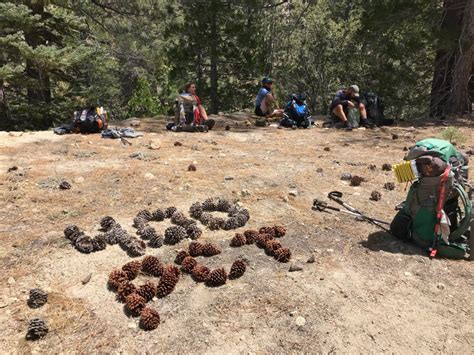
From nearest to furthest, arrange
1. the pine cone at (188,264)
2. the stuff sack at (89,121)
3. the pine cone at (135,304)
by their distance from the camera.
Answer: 1. the pine cone at (135,304)
2. the pine cone at (188,264)
3. the stuff sack at (89,121)

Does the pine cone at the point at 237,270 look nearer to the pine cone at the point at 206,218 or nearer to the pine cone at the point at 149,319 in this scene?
the pine cone at the point at 149,319

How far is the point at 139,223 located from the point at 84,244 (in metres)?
0.65

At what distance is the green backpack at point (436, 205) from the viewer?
372 cm

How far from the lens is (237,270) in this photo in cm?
346

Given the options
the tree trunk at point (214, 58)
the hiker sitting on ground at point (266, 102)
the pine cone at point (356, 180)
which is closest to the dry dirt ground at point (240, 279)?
the pine cone at point (356, 180)

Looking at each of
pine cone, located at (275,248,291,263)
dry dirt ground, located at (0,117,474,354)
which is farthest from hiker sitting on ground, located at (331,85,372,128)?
pine cone, located at (275,248,291,263)

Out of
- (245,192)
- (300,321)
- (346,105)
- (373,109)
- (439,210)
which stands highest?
(346,105)

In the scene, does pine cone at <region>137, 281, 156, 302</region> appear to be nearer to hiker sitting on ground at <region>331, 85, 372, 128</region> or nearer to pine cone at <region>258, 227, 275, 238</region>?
pine cone at <region>258, 227, 275, 238</region>

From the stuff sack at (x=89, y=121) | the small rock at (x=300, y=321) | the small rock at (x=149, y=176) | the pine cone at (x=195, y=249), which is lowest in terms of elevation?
the small rock at (x=300, y=321)

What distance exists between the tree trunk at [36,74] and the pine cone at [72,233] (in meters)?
7.44

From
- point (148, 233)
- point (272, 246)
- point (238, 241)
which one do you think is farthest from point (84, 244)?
point (272, 246)

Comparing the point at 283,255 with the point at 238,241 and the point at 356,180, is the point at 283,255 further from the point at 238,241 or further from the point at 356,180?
the point at 356,180

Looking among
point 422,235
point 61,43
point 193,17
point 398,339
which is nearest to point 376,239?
point 422,235

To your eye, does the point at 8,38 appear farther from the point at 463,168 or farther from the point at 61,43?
the point at 463,168
